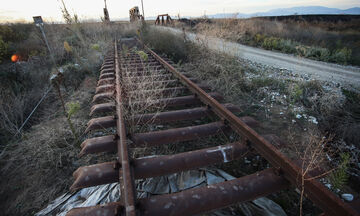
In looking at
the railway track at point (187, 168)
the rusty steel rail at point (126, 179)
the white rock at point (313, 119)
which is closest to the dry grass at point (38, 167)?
the railway track at point (187, 168)

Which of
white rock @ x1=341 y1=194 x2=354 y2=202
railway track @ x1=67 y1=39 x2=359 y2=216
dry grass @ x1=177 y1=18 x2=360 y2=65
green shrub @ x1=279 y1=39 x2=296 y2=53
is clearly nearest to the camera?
railway track @ x1=67 y1=39 x2=359 y2=216

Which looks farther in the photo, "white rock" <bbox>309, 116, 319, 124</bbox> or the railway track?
"white rock" <bbox>309, 116, 319, 124</bbox>

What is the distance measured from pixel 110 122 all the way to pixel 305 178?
7.14 feet

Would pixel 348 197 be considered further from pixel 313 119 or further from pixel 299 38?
pixel 299 38

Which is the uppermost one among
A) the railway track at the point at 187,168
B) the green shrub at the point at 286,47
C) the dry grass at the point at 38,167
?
the green shrub at the point at 286,47

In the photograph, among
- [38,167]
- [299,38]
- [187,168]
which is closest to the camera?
[187,168]

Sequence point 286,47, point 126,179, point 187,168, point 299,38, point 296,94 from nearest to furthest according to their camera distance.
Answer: point 126,179 → point 187,168 → point 296,94 → point 286,47 → point 299,38

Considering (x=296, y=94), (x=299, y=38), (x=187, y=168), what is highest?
(x=299, y=38)

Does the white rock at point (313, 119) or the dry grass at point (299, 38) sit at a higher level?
the dry grass at point (299, 38)

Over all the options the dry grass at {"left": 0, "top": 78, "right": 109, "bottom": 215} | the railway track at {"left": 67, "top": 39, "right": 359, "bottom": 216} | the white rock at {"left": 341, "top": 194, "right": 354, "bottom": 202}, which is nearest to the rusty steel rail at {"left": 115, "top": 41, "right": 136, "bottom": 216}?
the railway track at {"left": 67, "top": 39, "right": 359, "bottom": 216}

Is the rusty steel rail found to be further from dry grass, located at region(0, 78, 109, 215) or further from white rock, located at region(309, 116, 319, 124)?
white rock, located at region(309, 116, 319, 124)

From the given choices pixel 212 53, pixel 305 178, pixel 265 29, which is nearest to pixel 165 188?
pixel 305 178

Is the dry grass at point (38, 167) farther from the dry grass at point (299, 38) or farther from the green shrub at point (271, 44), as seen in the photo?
the green shrub at point (271, 44)

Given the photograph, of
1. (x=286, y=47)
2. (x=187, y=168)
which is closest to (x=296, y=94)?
(x=187, y=168)
